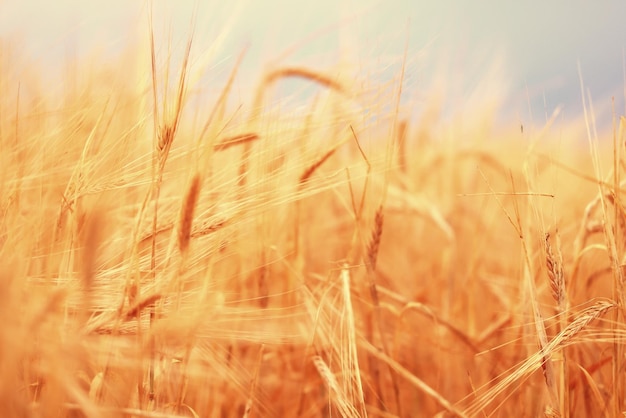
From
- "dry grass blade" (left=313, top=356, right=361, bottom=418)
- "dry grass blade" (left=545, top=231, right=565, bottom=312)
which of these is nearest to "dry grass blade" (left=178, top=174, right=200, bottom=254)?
"dry grass blade" (left=313, top=356, right=361, bottom=418)

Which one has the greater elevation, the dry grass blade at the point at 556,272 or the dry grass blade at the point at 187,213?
the dry grass blade at the point at 187,213

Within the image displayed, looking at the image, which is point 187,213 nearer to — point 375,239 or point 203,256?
point 203,256

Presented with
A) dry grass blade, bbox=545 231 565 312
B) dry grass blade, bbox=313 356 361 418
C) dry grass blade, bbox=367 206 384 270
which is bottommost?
dry grass blade, bbox=313 356 361 418

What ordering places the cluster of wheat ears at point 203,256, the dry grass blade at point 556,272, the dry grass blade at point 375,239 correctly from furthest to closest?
1. the dry grass blade at point 375,239
2. the dry grass blade at point 556,272
3. the cluster of wheat ears at point 203,256

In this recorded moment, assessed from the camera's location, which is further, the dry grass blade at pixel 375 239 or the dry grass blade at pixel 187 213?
the dry grass blade at pixel 375 239

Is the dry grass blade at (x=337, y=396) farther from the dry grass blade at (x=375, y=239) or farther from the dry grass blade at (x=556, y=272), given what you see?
the dry grass blade at (x=556, y=272)

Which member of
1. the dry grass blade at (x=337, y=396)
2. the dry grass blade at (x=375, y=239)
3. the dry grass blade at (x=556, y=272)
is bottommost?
the dry grass blade at (x=337, y=396)

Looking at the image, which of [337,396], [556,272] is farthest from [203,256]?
[556,272]

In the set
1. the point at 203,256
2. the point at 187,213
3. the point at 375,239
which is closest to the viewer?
the point at 187,213

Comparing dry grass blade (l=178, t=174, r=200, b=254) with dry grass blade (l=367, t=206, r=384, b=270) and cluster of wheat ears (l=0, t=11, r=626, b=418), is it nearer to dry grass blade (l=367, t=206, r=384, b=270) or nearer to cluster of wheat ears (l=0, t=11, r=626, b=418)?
cluster of wheat ears (l=0, t=11, r=626, b=418)

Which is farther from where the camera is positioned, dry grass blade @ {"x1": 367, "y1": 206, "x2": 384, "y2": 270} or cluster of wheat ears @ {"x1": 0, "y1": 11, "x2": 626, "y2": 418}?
dry grass blade @ {"x1": 367, "y1": 206, "x2": 384, "y2": 270}

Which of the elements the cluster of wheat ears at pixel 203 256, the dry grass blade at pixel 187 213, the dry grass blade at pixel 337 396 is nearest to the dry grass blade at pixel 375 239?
the cluster of wheat ears at pixel 203 256

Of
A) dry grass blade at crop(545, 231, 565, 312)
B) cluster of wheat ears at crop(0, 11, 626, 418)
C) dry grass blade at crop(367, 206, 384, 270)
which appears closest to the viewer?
cluster of wheat ears at crop(0, 11, 626, 418)

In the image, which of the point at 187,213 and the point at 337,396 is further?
the point at 337,396
